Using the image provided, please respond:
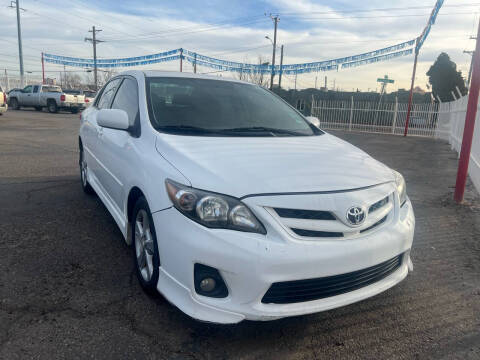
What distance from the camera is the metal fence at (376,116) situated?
753 inches

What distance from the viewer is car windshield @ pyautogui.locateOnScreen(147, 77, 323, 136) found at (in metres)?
3.13

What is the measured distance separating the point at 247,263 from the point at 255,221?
23cm

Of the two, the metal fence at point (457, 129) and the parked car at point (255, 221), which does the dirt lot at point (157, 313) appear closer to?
the parked car at point (255, 221)

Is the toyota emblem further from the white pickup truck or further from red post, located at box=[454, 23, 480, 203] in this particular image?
the white pickup truck

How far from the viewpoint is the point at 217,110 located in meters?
3.43

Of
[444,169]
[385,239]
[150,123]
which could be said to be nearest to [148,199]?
[150,123]

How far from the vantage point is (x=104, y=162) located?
3.85m

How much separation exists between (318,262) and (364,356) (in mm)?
685

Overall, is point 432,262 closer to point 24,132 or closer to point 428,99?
point 24,132

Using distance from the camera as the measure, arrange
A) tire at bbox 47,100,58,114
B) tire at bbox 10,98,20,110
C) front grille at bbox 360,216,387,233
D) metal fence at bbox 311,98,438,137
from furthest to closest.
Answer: tire at bbox 10,98,20,110 < tire at bbox 47,100,58,114 < metal fence at bbox 311,98,438,137 < front grille at bbox 360,216,387,233

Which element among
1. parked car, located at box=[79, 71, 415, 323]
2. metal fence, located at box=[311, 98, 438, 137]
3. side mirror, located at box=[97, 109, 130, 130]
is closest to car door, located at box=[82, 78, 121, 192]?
side mirror, located at box=[97, 109, 130, 130]

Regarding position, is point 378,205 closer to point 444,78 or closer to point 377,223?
point 377,223

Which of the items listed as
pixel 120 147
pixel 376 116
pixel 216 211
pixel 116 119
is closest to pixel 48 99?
pixel 376 116

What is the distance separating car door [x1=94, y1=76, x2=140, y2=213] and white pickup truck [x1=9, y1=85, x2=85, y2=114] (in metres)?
21.9
